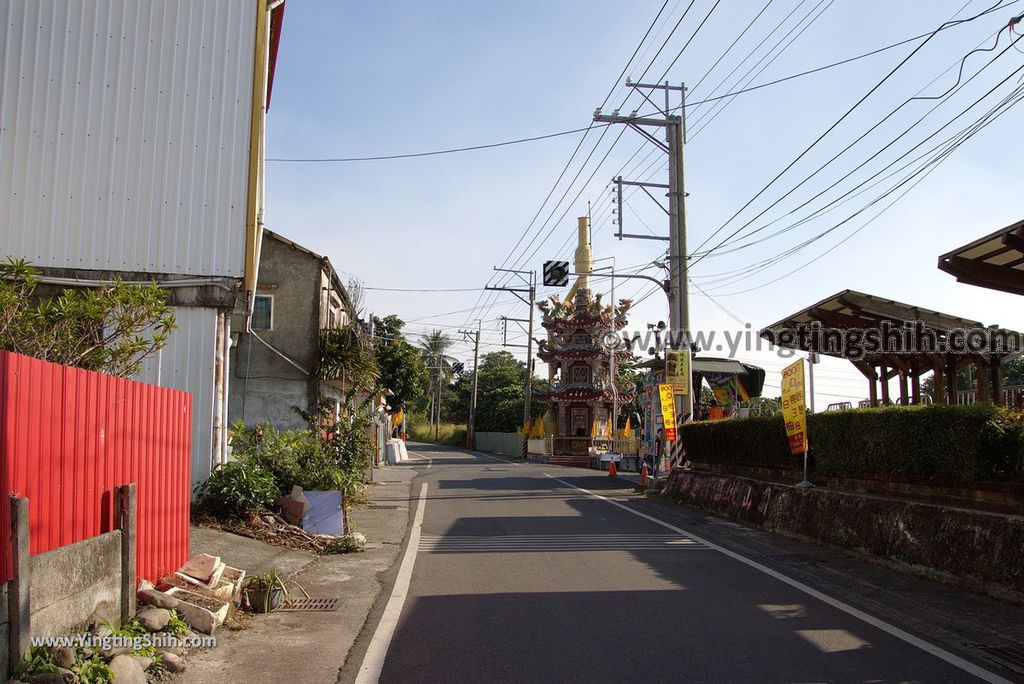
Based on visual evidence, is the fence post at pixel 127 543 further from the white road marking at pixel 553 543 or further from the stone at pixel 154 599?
the white road marking at pixel 553 543

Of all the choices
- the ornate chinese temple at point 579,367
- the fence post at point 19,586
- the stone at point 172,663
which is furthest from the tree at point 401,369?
the fence post at point 19,586

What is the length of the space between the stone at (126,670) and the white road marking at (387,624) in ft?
4.78

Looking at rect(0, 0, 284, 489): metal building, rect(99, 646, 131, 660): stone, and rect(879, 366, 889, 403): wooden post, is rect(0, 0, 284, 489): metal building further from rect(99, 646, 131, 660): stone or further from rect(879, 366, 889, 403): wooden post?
rect(879, 366, 889, 403): wooden post

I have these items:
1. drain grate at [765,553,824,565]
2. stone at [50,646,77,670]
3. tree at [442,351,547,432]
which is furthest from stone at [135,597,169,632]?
tree at [442,351,547,432]

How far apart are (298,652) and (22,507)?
2.66m

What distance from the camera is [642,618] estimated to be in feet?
25.3

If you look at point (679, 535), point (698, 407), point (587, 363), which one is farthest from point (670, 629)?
point (587, 363)

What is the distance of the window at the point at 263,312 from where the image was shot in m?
20.6

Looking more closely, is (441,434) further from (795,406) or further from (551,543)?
(551,543)

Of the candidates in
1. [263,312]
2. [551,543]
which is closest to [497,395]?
[263,312]

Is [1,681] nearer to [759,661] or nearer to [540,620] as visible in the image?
[540,620]

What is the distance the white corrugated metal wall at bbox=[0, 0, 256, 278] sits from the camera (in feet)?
41.2

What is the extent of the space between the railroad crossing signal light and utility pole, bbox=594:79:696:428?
13.5 metres

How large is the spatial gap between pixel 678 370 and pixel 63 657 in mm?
19298
